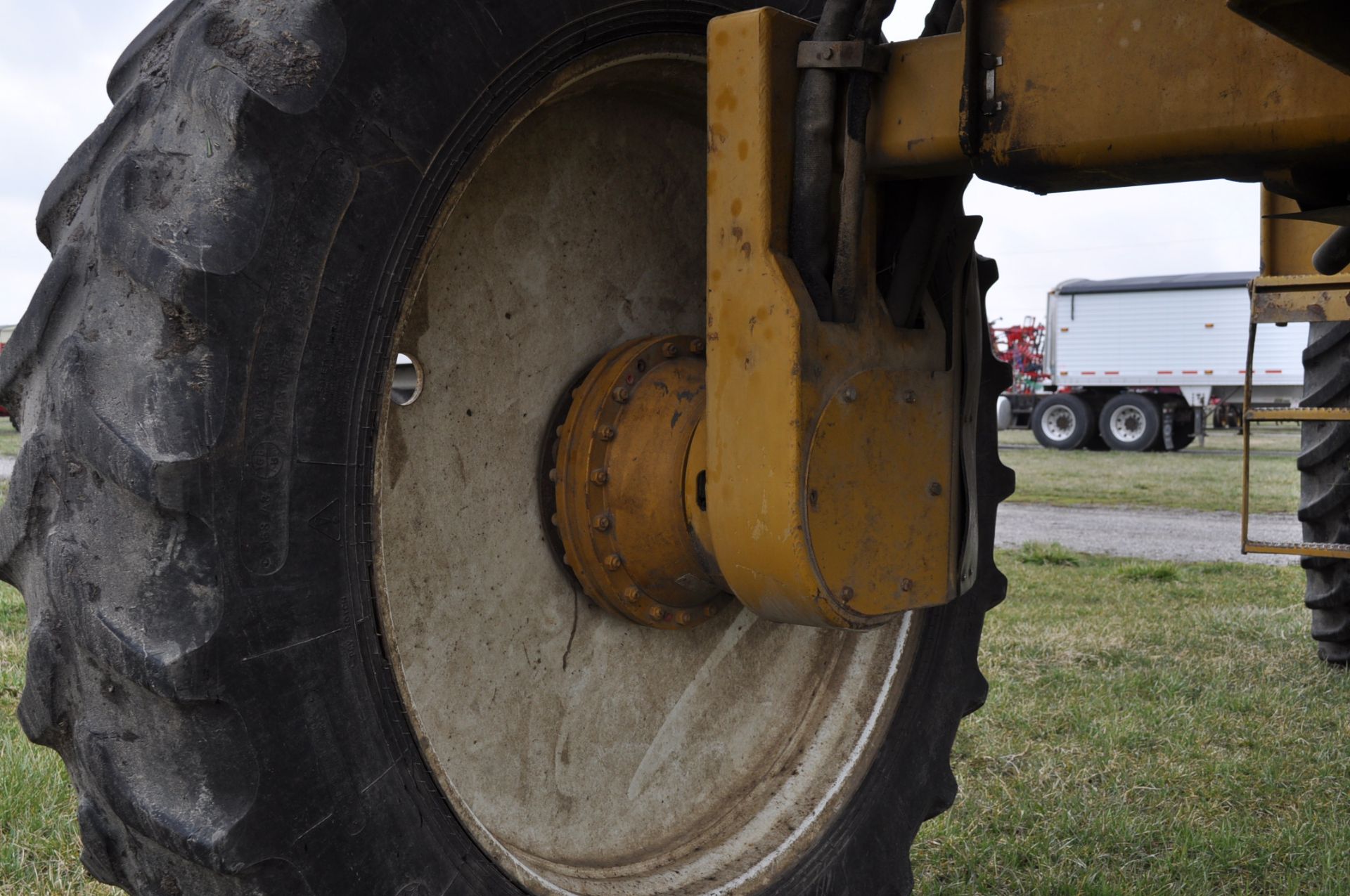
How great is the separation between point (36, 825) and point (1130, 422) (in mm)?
22019

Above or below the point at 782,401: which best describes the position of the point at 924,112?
above

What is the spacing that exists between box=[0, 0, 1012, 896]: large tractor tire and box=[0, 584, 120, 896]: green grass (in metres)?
0.99

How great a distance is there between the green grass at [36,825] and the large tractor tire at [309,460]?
99 cm

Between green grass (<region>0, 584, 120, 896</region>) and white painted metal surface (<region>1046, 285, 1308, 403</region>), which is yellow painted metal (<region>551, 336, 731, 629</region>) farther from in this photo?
white painted metal surface (<region>1046, 285, 1308, 403</region>)

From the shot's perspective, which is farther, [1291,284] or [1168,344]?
[1168,344]

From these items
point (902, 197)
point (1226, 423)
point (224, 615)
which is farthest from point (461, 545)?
point (1226, 423)

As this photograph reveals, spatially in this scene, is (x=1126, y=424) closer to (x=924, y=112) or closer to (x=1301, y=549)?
(x=1301, y=549)

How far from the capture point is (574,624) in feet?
6.44

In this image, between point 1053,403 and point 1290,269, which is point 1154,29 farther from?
point 1053,403

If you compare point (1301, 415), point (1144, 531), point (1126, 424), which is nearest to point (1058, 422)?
point (1126, 424)

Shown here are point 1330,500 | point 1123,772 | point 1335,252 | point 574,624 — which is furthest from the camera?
point 1330,500

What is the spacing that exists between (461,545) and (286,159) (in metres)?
0.68

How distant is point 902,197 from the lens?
1.71m

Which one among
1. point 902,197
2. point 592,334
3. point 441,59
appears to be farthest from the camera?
point 592,334
